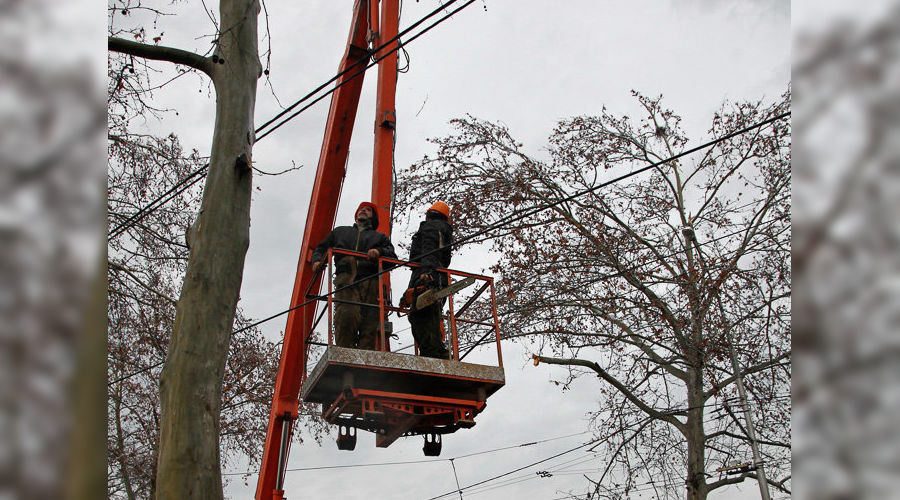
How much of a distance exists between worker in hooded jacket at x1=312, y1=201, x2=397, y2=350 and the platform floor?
706 millimetres

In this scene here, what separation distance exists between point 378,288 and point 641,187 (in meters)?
9.89

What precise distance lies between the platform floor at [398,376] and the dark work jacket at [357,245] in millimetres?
1309

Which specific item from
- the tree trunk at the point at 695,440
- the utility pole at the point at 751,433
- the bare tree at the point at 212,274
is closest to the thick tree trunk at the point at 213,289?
the bare tree at the point at 212,274

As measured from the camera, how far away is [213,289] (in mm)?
4809

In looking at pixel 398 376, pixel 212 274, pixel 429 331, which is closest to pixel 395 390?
pixel 398 376

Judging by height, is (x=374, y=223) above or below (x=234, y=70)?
above

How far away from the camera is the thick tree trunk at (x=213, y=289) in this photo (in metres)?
4.41

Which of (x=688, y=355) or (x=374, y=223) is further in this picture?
(x=688, y=355)

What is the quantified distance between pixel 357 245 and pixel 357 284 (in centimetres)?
57

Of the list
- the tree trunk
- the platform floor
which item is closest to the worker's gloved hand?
the platform floor

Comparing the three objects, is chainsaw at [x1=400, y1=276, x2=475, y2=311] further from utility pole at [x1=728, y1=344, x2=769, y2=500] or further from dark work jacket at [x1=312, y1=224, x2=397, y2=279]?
utility pole at [x1=728, y1=344, x2=769, y2=500]
